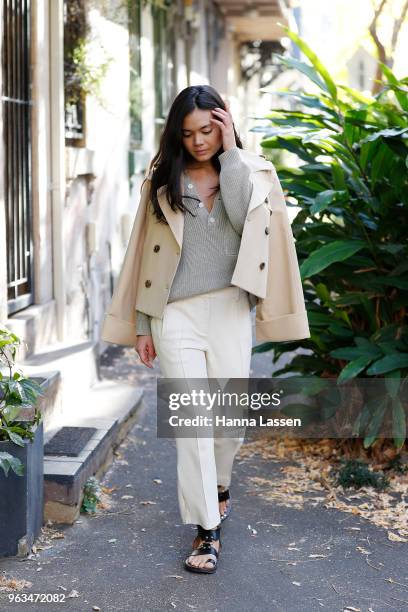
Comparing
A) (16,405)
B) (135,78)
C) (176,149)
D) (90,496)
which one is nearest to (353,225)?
(176,149)

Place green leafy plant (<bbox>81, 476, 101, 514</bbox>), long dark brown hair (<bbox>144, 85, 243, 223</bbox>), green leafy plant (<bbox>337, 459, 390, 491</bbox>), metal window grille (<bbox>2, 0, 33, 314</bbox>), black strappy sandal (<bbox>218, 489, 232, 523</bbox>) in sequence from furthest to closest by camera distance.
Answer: metal window grille (<bbox>2, 0, 33, 314</bbox>) < green leafy plant (<bbox>337, 459, 390, 491</bbox>) < green leafy plant (<bbox>81, 476, 101, 514</bbox>) < black strappy sandal (<bbox>218, 489, 232, 523</bbox>) < long dark brown hair (<bbox>144, 85, 243, 223</bbox>)

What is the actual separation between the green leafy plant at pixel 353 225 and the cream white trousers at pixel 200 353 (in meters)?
1.07

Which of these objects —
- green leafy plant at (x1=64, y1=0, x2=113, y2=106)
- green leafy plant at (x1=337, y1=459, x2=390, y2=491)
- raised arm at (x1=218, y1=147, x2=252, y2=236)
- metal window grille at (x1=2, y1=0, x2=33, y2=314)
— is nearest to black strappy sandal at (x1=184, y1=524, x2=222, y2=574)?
green leafy plant at (x1=337, y1=459, x2=390, y2=491)

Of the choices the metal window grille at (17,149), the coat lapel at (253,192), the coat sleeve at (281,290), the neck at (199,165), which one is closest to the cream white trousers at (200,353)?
the coat sleeve at (281,290)

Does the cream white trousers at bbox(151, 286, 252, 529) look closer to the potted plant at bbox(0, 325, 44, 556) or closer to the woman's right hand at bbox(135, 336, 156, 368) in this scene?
the woman's right hand at bbox(135, 336, 156, 368)

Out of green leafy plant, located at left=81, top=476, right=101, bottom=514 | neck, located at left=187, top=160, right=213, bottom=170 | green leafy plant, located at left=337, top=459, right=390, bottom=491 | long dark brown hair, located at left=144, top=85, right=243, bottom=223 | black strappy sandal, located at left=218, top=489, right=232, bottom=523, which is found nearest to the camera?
long dark brown hair, located at left=144, top=85, right=243, bottom=223

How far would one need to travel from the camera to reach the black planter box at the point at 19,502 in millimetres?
3793

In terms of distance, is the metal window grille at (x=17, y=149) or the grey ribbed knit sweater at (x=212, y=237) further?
the metal window grille at (x=17, y=149)

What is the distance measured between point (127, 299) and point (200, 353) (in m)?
0.40

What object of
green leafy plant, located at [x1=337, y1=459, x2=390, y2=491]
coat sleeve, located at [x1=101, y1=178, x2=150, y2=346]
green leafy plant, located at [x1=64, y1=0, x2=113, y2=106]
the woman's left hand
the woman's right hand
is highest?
green leafy plant, located at [x1=64, y1=0, x2=113, y2=106]

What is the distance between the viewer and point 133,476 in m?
5.04

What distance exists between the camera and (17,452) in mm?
3777

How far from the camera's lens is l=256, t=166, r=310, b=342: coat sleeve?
3.96 meters

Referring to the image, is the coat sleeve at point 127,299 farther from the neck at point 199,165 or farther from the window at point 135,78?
the window at point 135,78
